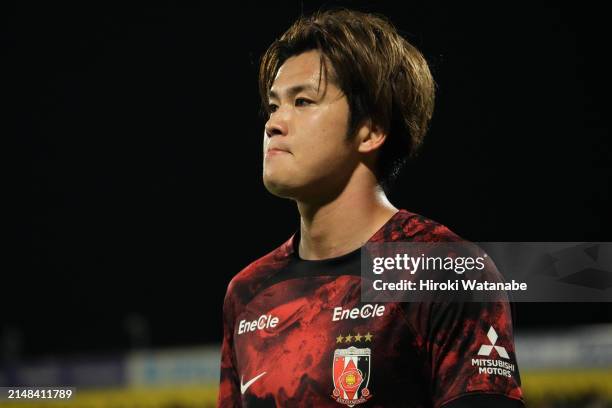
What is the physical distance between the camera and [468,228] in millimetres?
23531

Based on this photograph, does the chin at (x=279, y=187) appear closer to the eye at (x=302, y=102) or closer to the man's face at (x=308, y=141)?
the man's face at (x=308, y=141)

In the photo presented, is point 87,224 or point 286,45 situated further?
point 87,224

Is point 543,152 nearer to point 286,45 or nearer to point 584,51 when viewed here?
point 584,51

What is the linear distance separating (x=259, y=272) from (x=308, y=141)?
1.86 feet

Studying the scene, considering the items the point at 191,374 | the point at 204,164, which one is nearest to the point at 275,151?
the point at 191,374

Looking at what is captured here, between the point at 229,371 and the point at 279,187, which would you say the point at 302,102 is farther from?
the point at 229,371

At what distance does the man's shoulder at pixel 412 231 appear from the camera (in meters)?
2.82

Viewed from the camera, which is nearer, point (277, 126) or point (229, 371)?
point (277, 126)

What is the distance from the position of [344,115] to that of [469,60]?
24.9 metres

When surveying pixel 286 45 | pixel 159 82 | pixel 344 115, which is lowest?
pixel 344 115

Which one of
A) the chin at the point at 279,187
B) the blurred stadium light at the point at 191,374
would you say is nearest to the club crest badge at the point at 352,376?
the chin at the point at 279,187

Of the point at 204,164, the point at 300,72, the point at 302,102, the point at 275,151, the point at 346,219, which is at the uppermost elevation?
the point at 204,164

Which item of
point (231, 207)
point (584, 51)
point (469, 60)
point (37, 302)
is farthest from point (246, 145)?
point (584, 51)

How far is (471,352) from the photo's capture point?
253 centimetres
